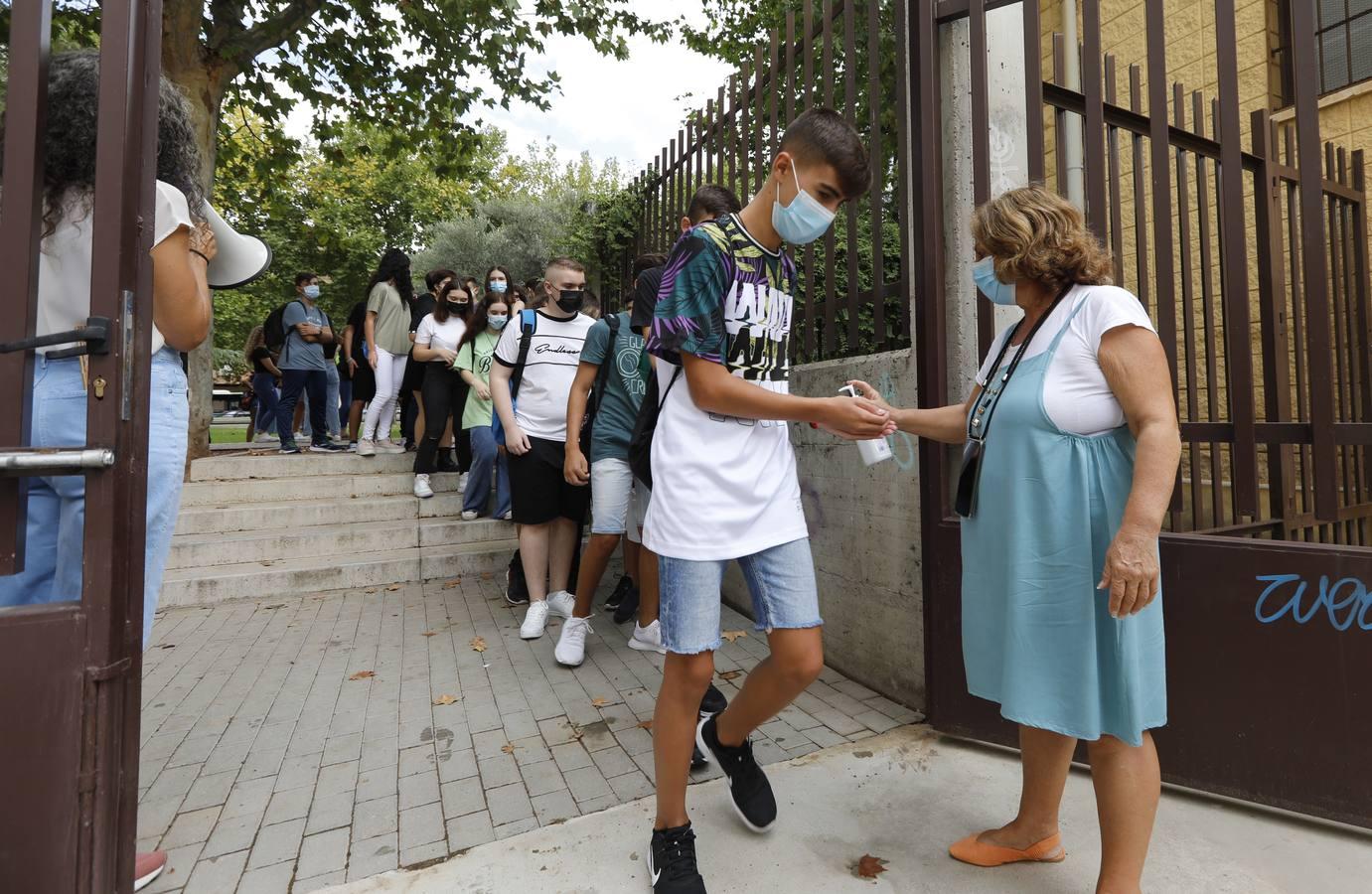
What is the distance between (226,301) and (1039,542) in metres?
30.7

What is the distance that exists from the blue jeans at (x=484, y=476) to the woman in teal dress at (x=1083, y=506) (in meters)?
4.41

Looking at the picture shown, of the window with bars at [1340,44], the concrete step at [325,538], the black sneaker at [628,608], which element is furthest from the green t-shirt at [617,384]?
the window with bars at [1340,44]

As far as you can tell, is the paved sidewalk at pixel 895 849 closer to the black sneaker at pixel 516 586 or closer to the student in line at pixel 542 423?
the student in line at pixel 542 423

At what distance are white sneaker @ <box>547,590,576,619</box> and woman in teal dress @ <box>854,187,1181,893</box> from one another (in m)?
2.83

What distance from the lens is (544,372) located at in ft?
13.7

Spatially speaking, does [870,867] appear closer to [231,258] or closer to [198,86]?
[231,258]

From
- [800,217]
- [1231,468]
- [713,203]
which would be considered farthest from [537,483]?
[1231,468]

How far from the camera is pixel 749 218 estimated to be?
2.06 meters

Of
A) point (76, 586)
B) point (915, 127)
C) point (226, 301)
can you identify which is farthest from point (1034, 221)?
point (226, 301)

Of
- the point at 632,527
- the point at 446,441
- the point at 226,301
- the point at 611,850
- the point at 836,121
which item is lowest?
the point at 611,850

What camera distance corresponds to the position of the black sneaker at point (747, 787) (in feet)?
7.25

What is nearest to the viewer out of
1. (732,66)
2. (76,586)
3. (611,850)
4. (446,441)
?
(76,586)

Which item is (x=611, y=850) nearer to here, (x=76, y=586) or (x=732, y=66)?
(x=76, y=586)

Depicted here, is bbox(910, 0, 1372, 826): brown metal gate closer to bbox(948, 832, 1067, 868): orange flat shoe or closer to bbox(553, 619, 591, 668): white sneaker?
bbox(948, 832, 1067, 868): orange flat shoe
